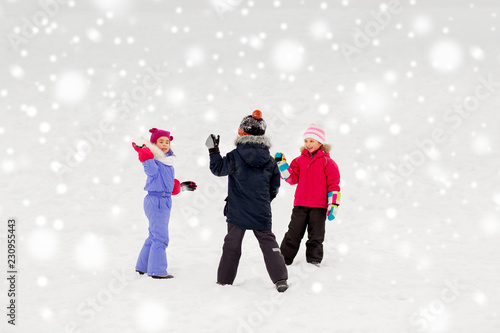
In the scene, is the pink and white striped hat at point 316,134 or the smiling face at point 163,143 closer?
the smiling face at point 163,143

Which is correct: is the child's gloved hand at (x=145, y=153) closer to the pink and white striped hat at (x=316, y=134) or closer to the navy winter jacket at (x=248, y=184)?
the navy winter jacket at (x=248, y=184)

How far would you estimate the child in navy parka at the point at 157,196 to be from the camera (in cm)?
539

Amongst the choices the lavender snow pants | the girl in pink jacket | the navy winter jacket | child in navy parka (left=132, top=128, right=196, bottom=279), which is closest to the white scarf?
child in navy parka (left=132, top=128, right=196, bottom=279)

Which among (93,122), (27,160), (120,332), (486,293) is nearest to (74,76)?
(93,122)

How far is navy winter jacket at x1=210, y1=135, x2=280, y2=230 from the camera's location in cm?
518

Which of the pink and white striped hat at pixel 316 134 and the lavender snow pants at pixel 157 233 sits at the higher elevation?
the pink and white striped hat at pixel 316 134

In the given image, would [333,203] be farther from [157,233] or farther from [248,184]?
[157,233]

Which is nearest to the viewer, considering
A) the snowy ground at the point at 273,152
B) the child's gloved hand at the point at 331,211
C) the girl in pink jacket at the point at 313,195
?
the snowy ground at the point at 273,152

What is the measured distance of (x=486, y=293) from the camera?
5246 mm

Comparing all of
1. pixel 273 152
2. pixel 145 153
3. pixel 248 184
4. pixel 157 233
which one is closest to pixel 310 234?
pixel 248 184

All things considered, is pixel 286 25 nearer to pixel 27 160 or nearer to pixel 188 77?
pixel 188 77

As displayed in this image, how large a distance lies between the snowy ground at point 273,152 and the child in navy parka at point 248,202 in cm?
26

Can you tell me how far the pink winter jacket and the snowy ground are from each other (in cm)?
87

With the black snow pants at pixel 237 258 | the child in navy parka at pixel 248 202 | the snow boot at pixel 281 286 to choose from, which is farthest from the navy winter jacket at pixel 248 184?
the snow boot at pixel 281 286
